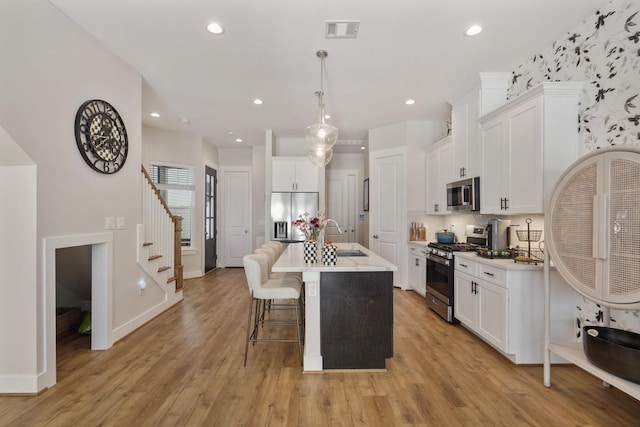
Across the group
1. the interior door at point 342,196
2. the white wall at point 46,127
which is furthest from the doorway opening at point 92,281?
the interior door at point 342,196

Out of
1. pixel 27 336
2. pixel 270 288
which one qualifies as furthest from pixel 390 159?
pixel 27 336

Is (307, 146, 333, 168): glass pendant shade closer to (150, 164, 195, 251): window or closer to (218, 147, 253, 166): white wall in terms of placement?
(150, 164, 195, 251): window

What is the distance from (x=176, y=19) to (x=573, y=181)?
3.25m

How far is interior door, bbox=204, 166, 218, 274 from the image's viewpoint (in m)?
6.38

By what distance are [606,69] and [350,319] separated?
2853 millimetres

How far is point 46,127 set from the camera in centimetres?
224

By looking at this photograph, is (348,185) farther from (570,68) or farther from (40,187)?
(40,187)

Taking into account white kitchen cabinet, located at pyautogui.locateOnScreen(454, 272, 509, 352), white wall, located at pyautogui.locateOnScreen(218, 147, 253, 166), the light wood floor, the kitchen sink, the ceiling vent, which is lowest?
the light wood floor

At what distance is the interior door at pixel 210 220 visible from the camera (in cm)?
638

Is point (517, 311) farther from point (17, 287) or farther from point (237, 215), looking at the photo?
point (237, 215)

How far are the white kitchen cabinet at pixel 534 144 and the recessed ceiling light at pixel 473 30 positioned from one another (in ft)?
2.34

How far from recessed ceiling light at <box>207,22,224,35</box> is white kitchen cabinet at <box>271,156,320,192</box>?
3099mm

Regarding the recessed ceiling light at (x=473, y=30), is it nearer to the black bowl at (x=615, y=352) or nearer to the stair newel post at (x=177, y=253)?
the black bowl at (x=615, y=352)

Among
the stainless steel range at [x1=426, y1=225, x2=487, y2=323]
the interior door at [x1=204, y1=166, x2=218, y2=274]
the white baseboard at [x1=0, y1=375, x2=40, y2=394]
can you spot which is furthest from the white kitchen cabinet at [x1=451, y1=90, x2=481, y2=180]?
the interior door at [x1=204, y1=166, x2=218, y2=274]
